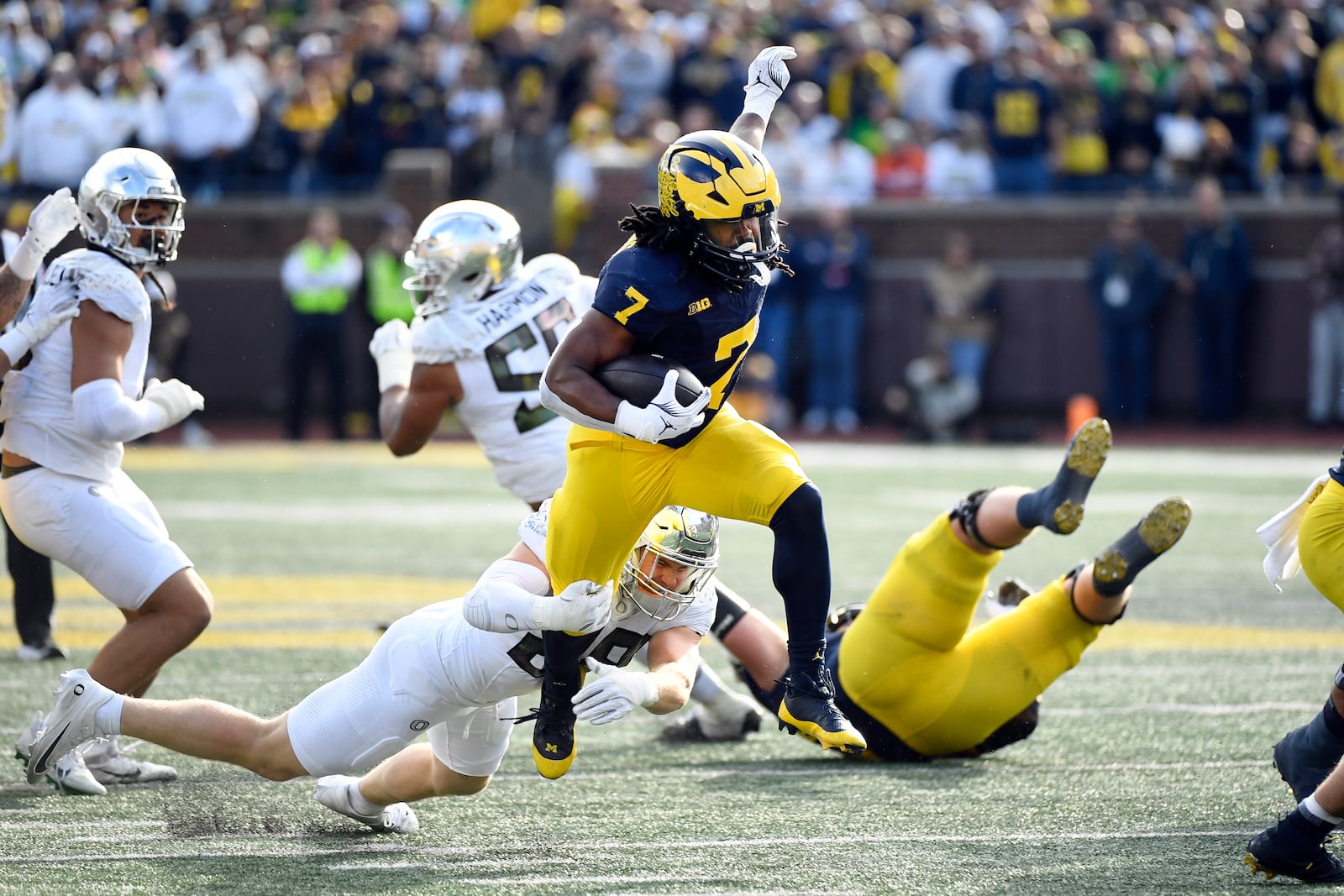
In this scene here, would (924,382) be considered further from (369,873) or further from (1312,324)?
(369,873)

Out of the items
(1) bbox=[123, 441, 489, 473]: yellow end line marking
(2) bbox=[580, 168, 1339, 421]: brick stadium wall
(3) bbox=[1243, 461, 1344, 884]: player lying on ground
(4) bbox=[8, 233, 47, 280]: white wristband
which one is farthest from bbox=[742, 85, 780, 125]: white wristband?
(2) bbox=[580, 168, 1339, 421]: brick stadium wall

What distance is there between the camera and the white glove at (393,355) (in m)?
5.98

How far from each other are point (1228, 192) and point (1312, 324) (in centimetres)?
136

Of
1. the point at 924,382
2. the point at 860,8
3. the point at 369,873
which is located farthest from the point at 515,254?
the point at 860,8

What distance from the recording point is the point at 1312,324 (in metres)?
16.0

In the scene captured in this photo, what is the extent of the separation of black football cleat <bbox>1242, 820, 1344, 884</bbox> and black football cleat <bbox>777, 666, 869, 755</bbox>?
2.89ft

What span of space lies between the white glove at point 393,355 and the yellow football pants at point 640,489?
167 cm

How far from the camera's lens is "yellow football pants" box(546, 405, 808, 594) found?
4277mm

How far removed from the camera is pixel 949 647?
16.6 feet

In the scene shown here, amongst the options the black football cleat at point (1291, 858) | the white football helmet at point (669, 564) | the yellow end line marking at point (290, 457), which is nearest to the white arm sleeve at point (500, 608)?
the white football helmet at point (669, 564)

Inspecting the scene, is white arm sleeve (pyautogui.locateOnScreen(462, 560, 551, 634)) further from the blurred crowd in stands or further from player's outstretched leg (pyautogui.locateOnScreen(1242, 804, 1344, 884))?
the blurred crowd in stands

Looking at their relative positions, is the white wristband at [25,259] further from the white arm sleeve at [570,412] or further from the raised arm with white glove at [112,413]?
the white arm sleeve at [570,412]

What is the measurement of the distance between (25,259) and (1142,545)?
3.23 m

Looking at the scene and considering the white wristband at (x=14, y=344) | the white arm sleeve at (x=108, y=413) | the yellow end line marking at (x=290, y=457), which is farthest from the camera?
the yellow end line marking at (x=290, y=457)
